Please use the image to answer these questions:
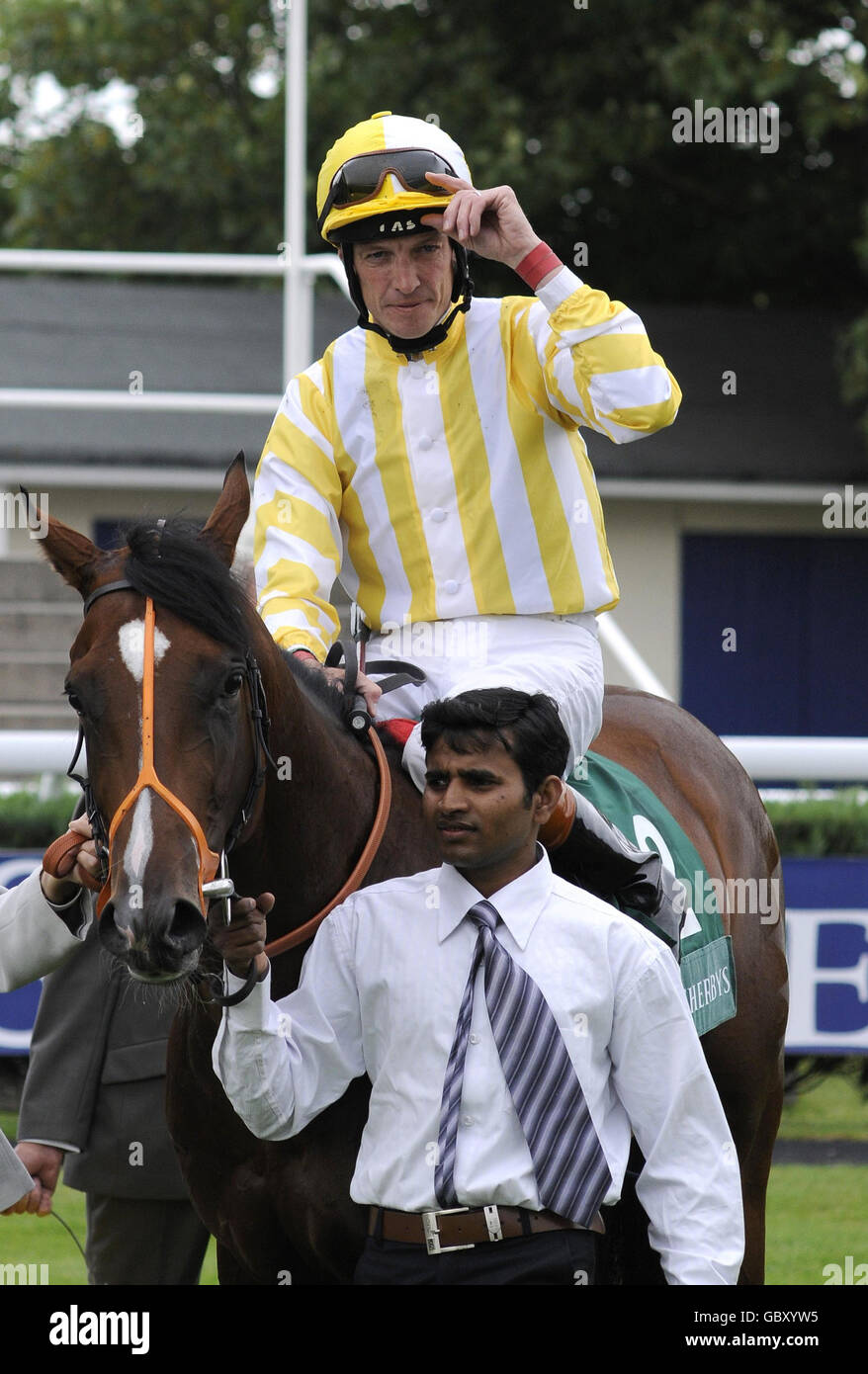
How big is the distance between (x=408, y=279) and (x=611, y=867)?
1070 mm

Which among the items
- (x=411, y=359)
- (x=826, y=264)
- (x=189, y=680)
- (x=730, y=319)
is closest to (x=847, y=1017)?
(x=411, y=359)

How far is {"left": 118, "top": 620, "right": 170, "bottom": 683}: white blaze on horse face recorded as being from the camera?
7.62 ft

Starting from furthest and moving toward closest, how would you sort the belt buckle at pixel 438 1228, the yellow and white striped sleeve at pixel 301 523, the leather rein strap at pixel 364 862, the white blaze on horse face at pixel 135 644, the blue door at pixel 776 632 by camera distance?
the blue door at pixel 776 632 < the yellow and white striped sleeve at pixel 301 523 < the leather rein strap at pixel 364 862 < the belt buckle at pixel 438 1228 < the white blaze on horse face at pixel 135 644

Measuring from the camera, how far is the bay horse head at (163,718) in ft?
7.11

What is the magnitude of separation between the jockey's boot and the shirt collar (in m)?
0.30

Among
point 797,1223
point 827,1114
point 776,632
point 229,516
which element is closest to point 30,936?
point 229,516

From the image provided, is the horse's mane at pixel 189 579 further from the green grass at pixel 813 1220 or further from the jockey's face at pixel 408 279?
the green grass at pixel 813 1220

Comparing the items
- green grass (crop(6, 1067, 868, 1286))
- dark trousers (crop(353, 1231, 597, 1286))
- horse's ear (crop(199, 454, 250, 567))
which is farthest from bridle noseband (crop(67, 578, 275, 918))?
green grass (crop(6, 1067, 868, 1286))

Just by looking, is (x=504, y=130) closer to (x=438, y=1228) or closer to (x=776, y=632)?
(x=776, y=632)

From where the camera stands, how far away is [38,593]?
12156 millimetres

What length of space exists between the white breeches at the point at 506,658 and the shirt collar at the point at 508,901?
0.37 m

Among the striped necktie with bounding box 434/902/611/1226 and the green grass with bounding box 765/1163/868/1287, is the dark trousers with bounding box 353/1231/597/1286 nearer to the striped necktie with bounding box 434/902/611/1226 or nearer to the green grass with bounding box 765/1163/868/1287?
the striped necktie with bounding box 434/902/611/1226

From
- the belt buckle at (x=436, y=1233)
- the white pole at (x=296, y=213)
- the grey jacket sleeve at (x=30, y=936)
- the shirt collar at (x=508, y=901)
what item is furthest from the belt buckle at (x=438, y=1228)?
the white pole at (x=296, y=213)
